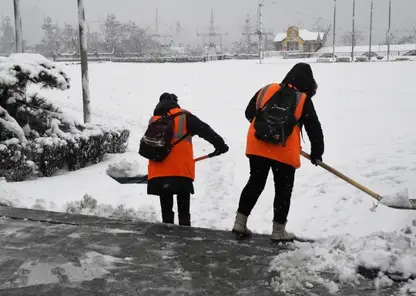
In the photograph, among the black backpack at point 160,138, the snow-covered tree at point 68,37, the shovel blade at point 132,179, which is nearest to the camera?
the black backpack at point 160,138

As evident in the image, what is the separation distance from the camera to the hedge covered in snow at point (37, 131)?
7.53 meters

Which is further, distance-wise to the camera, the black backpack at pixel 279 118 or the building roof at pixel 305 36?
the building roof at pixel 305 36

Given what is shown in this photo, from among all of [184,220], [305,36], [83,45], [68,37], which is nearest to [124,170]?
[184,220]

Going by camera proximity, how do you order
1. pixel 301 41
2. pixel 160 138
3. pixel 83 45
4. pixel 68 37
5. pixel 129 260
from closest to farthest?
pixel 129 260 < pixel 160 138 < pixel 83 45 < pixel 301 41 < pixel 68 37

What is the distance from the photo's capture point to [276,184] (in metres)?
3.90

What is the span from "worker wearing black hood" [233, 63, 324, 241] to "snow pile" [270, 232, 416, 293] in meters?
0.45

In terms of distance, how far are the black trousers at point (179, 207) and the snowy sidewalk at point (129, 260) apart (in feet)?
0.55

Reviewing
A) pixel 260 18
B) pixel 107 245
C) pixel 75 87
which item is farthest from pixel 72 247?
pixel 260 18

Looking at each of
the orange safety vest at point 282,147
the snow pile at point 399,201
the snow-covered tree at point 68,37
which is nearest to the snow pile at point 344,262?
the snow pile at point 399,201

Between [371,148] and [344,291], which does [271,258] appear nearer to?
[344,291]

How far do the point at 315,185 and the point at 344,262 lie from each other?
4330 mm

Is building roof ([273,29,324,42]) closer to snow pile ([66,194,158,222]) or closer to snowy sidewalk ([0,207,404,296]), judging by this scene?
snow pile ([66,194,158,222])

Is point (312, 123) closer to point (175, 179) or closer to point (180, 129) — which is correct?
point (180, 129)

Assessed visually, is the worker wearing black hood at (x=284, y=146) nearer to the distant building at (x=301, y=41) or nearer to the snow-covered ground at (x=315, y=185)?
the snow-covered ground at (x=315, y=185)
